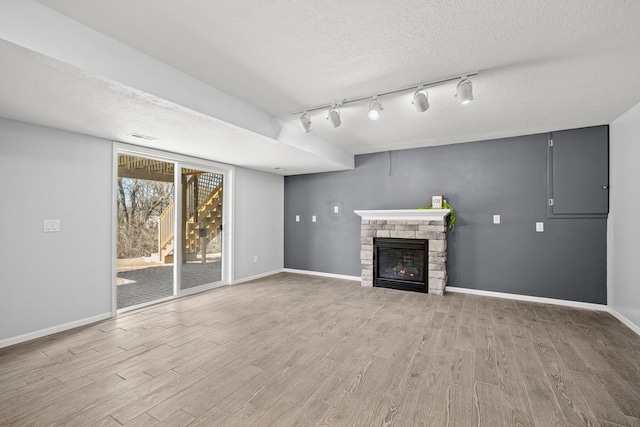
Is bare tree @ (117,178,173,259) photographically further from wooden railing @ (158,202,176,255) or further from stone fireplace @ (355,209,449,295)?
stone fireplace @ (355,209,449,295)

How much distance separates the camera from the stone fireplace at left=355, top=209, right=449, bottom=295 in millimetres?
A: 4480

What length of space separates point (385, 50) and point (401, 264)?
11.9 feet

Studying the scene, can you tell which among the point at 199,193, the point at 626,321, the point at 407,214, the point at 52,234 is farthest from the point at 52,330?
the point at 626,321

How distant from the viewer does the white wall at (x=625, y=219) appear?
9.89 ft

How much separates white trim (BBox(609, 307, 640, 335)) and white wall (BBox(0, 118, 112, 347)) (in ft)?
19.5

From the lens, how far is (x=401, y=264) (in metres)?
4.90

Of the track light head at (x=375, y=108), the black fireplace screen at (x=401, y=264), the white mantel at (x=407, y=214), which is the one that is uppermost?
the track light head at (x=375, y=108)

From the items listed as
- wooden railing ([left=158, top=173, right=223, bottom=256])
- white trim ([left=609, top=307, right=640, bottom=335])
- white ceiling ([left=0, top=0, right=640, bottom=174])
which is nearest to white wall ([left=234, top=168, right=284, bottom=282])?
wooden railing ([left=158, top=173, right=223, bottom=256])

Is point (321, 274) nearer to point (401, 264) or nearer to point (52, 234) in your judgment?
point (401, 264)

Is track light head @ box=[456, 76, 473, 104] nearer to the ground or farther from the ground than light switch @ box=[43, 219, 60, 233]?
farther from the ground

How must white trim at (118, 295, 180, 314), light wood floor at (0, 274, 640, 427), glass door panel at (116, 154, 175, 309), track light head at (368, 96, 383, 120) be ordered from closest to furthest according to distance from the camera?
light wood floor at (0, 274, 640, 427) < track light head at (368, 96, 383, 120) < white trim at (118, 295, 180, 314) < glass door panel at (116, 154, 175, 309)

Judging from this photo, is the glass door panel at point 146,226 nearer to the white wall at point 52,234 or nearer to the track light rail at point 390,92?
the white wall at point 52,234

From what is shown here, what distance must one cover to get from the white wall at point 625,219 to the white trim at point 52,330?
235 inches

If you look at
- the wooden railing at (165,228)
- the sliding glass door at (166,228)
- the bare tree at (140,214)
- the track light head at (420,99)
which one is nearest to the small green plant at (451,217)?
the track light head at (420,99)
